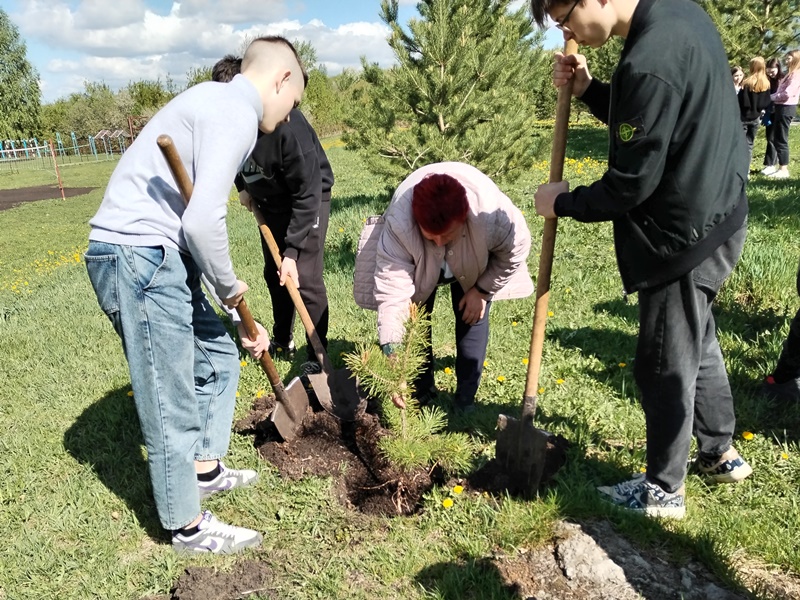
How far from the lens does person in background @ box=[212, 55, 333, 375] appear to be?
3.38 meters

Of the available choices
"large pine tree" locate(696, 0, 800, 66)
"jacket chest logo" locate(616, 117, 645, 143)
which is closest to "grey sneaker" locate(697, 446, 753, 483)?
"jacket chest logo" locate(616, 117, 645, 143)

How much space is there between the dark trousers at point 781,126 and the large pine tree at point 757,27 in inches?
169

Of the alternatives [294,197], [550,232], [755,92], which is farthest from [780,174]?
[550,232]

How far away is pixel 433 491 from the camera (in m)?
2.55

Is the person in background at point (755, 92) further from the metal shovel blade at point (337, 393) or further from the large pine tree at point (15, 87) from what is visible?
the large pine tree at point (15, 87)

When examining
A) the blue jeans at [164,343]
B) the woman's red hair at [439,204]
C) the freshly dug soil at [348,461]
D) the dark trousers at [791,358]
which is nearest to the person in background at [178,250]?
the blue jeans at [164,343]

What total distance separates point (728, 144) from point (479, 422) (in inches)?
69.3

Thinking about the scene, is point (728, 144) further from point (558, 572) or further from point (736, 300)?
point (736, 300)

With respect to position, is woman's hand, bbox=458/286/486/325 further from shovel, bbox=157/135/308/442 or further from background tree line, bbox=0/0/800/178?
background tree line, bbox=0/0/800/178

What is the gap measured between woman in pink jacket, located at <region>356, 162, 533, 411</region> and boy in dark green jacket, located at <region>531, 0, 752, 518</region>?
42 cm

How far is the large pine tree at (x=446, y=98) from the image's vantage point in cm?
591

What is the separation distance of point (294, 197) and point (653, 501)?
8.27 feet

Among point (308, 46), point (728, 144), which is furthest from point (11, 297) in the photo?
point (308, 46)

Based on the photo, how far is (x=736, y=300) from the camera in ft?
13.1
